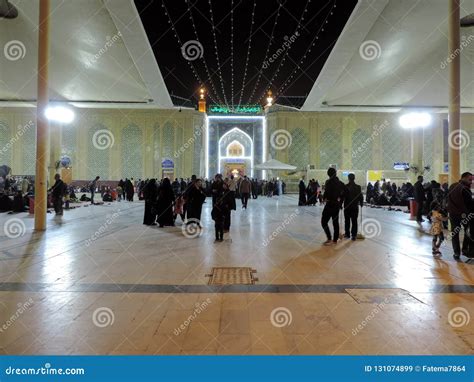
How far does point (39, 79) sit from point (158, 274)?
656 centimetres

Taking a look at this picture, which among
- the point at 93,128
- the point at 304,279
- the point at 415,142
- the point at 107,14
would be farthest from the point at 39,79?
the point at 93,128

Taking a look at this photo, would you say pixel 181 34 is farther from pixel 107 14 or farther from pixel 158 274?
pixel 158 274

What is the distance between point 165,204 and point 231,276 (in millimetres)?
5409

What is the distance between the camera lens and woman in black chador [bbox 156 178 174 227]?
9.64 m

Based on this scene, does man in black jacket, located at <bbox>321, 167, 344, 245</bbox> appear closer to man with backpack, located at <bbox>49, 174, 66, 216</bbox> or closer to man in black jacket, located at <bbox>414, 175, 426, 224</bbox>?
man in black jacket, located at <bbox>414, 175, 426, 224</bbox>

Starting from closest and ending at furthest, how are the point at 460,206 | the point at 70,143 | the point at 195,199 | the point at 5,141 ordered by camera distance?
the point at 460,206 < the point at 195,199 < the point at 5,141 < the point at 70,143

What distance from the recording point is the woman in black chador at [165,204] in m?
9.64

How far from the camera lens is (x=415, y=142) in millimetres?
17172

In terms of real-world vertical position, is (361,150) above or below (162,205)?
above

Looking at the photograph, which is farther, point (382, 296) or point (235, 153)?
point (235, 153)

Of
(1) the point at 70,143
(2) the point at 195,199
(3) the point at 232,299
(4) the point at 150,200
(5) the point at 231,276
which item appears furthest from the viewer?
(1) the point at 70,143

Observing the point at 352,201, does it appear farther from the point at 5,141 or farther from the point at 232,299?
the point at 5,141

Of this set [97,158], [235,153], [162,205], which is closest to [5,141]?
[97,158]

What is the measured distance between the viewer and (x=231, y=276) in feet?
15.3
